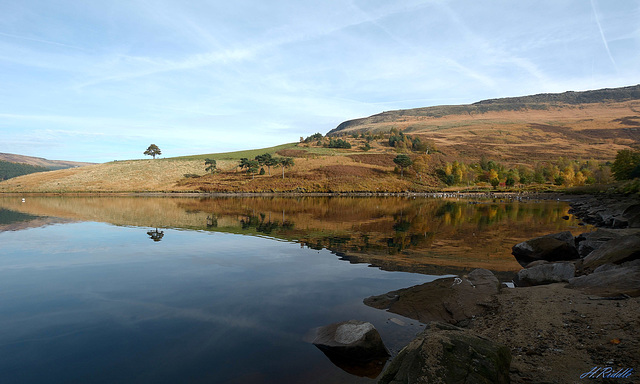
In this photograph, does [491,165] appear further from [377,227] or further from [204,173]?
[377,227]

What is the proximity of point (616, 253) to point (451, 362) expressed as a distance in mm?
10108

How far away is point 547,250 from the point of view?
16.2 meters

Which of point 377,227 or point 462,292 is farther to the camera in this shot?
point 377,227

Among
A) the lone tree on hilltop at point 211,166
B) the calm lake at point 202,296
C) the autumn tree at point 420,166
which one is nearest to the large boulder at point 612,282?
the calm lake at point 202,296

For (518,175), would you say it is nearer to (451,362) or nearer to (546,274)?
(546,274)

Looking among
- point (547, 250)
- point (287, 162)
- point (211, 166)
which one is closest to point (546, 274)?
point (547, 250)

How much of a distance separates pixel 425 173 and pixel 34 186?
123938mm

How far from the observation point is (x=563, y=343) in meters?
6.81

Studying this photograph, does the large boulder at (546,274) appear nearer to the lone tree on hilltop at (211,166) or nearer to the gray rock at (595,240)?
the gray rock at (595,240)

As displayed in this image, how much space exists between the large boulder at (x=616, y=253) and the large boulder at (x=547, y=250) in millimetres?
3425

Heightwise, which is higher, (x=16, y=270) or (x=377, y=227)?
(x=16, y=270)

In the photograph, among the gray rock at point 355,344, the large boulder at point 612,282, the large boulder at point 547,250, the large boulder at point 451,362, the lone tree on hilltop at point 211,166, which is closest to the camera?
the large boulder at point 451,362

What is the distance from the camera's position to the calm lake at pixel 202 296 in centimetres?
741

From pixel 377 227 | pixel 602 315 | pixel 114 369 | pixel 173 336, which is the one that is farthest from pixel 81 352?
pixel 377 227
